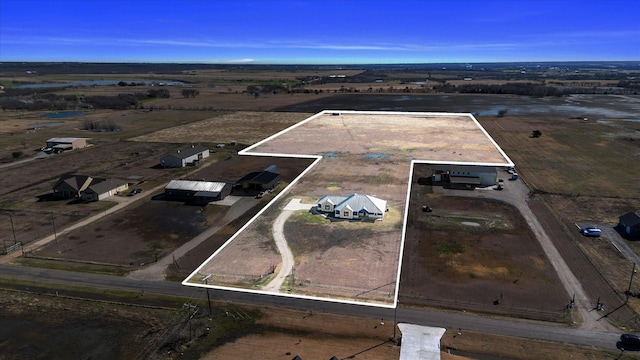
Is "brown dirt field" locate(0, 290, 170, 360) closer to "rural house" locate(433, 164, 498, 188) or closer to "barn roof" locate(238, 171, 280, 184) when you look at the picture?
"barn roof" locate(238, 171, 280, 184)

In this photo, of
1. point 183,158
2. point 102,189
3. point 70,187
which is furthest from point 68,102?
point 102,189

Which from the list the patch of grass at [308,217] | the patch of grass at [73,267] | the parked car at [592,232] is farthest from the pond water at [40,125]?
the parked car at [592,232]

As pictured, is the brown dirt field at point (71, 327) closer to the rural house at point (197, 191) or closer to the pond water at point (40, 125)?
the rural house at point (197, 191)

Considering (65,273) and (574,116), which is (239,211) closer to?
(65,273)

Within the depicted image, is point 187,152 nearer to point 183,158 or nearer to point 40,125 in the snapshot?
point 183,158

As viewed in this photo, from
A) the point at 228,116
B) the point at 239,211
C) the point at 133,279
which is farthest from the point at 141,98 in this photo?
the point at 133,279
